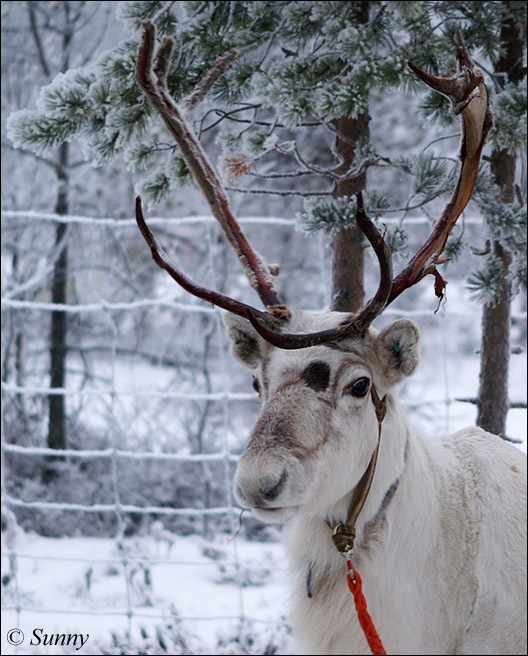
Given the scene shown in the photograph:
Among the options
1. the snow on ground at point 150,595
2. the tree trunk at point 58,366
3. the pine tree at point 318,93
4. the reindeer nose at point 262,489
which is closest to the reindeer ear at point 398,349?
the reindeer nose at point 262,489

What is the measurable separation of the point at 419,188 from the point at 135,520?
4.55m

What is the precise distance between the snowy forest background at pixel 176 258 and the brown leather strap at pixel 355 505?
78 cm

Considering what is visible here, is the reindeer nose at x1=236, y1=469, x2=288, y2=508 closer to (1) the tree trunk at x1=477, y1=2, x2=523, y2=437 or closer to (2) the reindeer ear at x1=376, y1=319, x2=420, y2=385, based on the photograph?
(2) the reindeer ear at x1=376, y1=319, x2=420, y2=385

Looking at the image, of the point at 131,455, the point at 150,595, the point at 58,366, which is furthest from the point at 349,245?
the point at 58,366

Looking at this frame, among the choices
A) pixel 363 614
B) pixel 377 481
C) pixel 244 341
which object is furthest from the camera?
pixel 244 341

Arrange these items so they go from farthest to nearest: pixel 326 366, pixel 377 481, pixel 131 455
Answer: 1. pixel 131 455
2. pixel 377 481
3. pixel 326 366

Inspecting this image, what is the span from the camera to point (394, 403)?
88.1 inches

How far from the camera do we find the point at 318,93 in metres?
2.58

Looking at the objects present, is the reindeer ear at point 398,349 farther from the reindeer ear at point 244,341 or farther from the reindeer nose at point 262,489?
the reindeer nose at point 262,489

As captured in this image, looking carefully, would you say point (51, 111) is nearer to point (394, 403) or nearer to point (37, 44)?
point (394, 403)

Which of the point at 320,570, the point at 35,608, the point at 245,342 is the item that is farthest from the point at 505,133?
the point at 35,608

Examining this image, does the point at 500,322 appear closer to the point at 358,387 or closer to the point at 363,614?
the point at 358,387

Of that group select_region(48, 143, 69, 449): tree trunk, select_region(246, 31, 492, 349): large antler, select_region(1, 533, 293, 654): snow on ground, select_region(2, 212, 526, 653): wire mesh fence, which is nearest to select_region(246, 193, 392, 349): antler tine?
select_region(246, 31, 492, 349): large antler

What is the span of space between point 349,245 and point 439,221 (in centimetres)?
82
